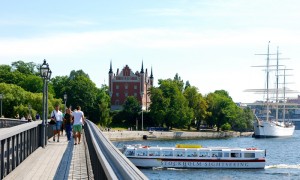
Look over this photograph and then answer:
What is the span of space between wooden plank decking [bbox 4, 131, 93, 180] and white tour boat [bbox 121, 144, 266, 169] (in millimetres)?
56202

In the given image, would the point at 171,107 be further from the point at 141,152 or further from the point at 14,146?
the point at 14,146

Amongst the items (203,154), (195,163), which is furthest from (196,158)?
(203,154)

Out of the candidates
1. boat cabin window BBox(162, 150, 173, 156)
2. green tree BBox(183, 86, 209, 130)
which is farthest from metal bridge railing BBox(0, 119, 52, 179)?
green tree BBox(183, 86, 209, 130)

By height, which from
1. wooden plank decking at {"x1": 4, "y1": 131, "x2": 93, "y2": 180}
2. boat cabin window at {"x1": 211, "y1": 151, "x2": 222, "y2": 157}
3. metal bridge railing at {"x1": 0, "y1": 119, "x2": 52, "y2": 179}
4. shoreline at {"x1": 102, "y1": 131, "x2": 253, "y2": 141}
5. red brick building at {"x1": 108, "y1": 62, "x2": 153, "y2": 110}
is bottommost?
shoreline at {"x1": 102, "y1": 131, "x2": 253, "y2": 141}

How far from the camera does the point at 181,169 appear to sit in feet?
268

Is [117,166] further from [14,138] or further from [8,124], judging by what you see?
[8,124]

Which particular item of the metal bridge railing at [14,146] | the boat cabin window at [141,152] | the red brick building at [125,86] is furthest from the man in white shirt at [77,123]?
the red brick building at [125,86]

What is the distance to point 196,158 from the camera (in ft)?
269

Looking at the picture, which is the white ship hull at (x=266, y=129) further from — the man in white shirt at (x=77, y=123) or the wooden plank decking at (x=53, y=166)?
the wooden plank decking at (x=53, y=166)

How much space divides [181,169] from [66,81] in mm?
97320

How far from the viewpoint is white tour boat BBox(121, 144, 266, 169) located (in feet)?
268

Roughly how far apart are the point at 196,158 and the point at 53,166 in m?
Result: 64.1

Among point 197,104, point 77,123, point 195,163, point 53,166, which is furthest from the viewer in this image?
point 197,104

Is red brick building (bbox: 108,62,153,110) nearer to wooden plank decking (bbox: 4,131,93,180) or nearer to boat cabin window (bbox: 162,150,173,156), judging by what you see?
boat cabin window (bbox: 162,150,173,156)
